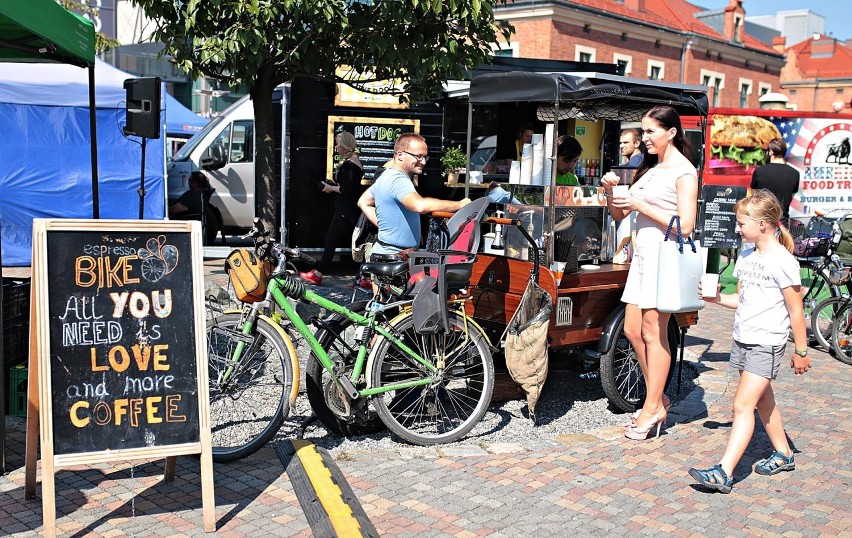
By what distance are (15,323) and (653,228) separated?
3.84 m

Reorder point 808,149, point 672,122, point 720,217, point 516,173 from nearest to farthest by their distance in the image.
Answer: point 672,122 < point 516,173 < point 720,217 < point 808,149

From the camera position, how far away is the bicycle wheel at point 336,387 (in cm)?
537

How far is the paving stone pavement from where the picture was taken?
4363 mm

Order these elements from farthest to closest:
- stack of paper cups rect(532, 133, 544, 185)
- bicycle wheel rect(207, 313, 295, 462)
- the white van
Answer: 1. the white van
2. stack of paper cups rect(532, 133, 544, 185)
3. bicycle wheel rect(207, 313, 295, 462)

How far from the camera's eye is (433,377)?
5.55m

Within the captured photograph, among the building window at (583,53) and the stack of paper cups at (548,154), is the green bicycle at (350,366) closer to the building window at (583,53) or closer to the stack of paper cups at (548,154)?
the stack of paper cups at (548,154)

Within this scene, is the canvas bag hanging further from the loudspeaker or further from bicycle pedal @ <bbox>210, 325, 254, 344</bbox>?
the loudspeaker

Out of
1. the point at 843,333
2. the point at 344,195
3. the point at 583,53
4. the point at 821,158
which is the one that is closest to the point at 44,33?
the point at 344,195

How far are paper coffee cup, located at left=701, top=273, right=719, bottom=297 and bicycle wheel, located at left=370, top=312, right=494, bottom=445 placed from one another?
4.50 feet

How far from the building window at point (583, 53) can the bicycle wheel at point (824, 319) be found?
30759 millimetres

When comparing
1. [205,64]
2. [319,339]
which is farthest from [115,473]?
[205,64]

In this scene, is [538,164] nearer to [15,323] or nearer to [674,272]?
[674,272]

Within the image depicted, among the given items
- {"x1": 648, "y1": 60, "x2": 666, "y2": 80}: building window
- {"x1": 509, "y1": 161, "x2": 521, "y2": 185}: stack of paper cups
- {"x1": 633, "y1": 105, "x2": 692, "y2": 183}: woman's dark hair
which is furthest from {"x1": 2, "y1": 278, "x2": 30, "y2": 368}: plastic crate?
{"x1": 648, "y1": 60, "x2": 666, "y2": 80}: building window

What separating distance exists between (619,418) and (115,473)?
3.38 m
